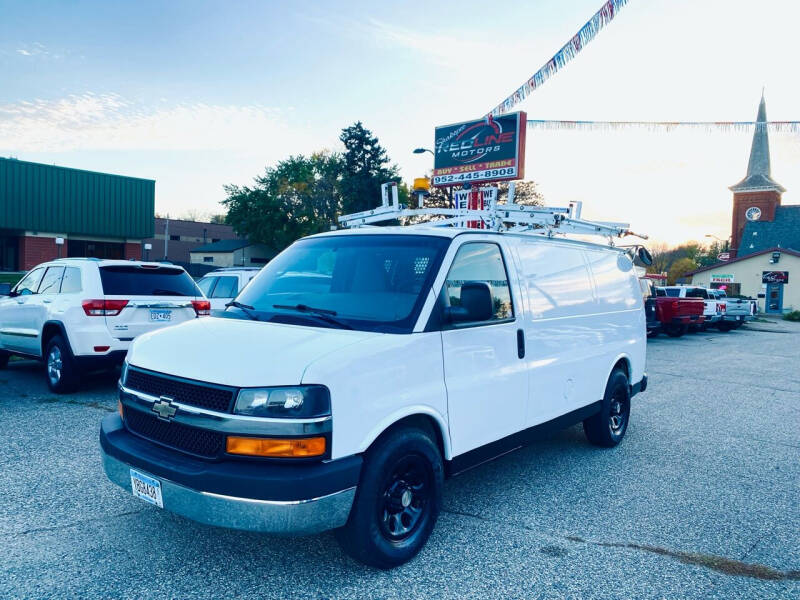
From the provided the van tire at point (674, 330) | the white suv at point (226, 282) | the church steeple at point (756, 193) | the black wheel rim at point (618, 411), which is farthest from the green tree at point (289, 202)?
the black wheel rim at point (618, 411)

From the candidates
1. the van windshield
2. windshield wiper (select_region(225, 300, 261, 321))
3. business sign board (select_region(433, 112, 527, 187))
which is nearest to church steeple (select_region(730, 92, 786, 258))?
business sign board (select_region(433, 112, 527, 187))

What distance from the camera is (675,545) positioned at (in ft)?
12.8

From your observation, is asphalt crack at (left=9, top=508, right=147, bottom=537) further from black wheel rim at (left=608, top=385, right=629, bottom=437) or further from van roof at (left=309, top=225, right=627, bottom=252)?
black wheel rim at (left=608, top=385, right=629, bottom=437)

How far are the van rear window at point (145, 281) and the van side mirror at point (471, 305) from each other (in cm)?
552

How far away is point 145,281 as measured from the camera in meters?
7.95

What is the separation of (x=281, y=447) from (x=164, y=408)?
0.79 metres

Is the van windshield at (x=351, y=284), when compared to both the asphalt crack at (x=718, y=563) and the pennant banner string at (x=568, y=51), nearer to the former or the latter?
the asphalt crack at (x=718, y=563)

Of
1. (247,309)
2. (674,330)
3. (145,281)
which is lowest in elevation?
(674,330)

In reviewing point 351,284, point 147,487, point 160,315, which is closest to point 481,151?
point 160,315

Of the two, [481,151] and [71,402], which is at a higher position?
[481,151]

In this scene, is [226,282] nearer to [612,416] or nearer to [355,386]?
[612,416]

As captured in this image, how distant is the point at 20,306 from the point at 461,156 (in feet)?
63.9

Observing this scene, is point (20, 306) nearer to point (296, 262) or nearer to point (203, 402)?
point (296, 262)

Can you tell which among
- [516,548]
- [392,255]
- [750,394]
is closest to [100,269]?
[392,255]
